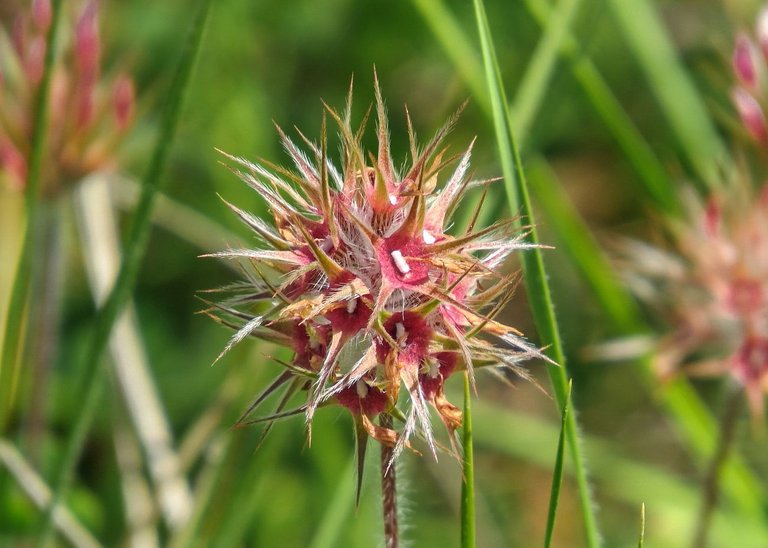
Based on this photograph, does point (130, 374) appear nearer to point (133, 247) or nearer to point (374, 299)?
point (133, 247)

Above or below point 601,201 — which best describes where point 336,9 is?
above

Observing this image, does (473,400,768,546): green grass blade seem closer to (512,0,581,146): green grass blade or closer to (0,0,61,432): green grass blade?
(512,0,581,146): green grass blade

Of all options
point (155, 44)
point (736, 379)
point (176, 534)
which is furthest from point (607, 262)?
point (155, 44)

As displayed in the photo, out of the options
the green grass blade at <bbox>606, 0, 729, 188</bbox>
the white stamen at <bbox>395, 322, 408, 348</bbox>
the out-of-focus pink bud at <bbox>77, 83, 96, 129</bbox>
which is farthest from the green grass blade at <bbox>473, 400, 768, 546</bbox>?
the white stamen at <bbox>395, 322, 408, 348</bbox>

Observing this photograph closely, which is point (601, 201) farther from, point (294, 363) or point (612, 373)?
point (294, 363)

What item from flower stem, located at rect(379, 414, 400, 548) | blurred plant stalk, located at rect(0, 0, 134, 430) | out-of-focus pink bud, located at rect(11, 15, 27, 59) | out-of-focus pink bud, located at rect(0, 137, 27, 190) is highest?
out-of-focus pink bud, located at rect(11, 15, 27, 59)

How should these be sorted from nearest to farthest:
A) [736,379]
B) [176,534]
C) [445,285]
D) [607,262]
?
[445,285]
[736,379]
[176,534]
[607,262]

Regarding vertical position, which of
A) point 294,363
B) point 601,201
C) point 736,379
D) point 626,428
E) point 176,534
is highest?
point 601,201

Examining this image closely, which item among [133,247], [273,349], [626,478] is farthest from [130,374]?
[626,478]

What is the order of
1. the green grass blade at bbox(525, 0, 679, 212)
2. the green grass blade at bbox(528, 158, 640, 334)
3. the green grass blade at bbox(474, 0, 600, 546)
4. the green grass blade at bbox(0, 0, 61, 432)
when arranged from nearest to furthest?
1. the green grass blade at bbox(474, 0, 600, 546)
2. the green grass blade at bbox(0, 0, 61, 432)
3. the green grass blade at bbox(525, 0, 679, 212)
4. the green grass blade at bbox(528, 158, 640, 334)
